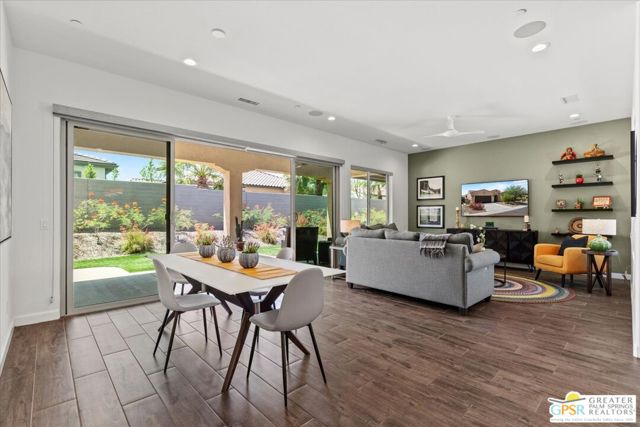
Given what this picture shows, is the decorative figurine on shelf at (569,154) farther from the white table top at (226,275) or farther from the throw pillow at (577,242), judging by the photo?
the white table top at (226,275)

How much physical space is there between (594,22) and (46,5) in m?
4.76

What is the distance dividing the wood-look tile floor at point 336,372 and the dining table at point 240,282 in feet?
0.95

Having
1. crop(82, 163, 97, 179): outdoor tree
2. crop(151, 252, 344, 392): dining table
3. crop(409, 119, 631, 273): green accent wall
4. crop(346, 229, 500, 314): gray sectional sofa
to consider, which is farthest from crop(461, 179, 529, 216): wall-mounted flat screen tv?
crop(82, 163, 97, 179): outdoor tree

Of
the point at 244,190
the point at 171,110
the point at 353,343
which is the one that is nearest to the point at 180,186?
the point at 244,190

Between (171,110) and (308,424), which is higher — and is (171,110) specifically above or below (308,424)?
above

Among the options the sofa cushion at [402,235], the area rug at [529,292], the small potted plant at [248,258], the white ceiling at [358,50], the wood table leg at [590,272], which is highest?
the white ceiling at [358,50]

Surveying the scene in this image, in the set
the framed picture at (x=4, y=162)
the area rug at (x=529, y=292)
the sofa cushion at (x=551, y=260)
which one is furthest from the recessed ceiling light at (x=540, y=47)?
the framed picture at (x=4, y=162)

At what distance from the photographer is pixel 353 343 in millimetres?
2791

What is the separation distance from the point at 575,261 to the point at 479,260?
8.02 ft

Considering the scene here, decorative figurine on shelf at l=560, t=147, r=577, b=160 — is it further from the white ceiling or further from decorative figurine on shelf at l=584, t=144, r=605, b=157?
the white ceiling

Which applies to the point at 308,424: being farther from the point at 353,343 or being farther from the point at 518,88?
the point at 518,88

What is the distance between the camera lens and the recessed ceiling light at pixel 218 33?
2.92 metres

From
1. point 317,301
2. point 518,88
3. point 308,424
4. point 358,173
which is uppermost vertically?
point 518,88

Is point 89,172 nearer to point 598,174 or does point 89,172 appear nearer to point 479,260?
point 479,260
